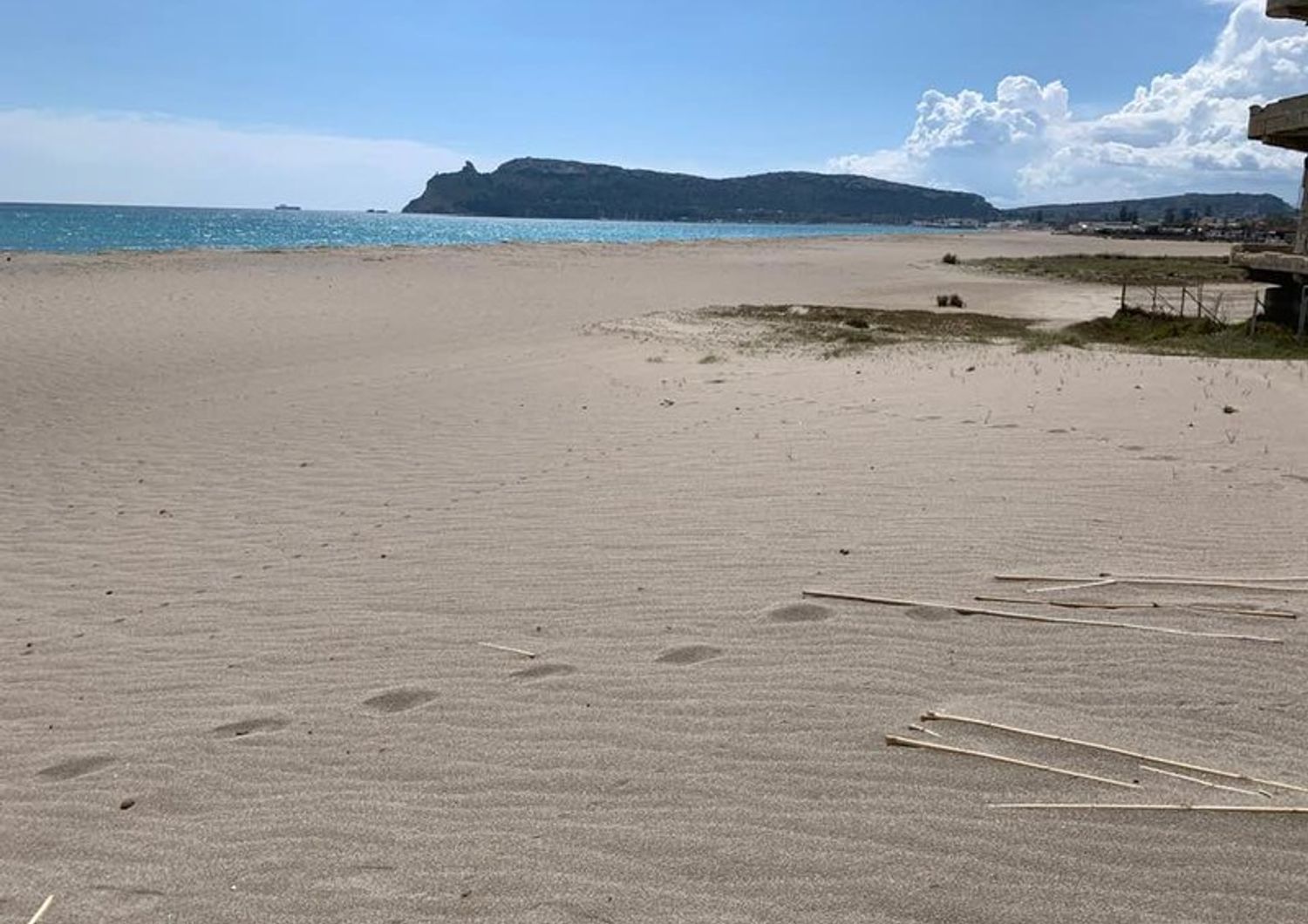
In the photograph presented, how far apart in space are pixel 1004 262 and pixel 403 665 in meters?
52.7

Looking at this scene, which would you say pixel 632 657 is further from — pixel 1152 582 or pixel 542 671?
pixel 1152 582

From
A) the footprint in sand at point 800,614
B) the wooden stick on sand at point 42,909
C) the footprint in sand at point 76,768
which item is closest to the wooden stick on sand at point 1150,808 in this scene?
the footprint in sand at point 800,614

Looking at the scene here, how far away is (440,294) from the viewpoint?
26125mm

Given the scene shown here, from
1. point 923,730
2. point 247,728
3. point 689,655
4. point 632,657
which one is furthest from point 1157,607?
point 247,728

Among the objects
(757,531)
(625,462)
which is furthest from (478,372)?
(757,531)

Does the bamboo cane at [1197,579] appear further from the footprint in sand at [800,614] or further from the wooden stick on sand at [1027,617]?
the footprint in sand at [800,614]

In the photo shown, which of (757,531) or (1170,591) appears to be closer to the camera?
(1170,591)

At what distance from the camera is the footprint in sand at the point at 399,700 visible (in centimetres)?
417

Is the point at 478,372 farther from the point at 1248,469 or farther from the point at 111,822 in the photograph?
the point at 111,822

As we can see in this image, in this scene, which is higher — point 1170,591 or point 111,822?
point 1170,591

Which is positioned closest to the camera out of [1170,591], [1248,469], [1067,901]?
[1067,901]

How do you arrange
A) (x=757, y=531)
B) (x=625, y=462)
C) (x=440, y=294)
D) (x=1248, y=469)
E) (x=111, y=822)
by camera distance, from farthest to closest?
(x=440, y=294) < (x=625, y=462) < (x=1248, y=469) < (x=757, y=531) < (x=111, y=822)

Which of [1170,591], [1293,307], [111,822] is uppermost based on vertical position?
[1293,307]

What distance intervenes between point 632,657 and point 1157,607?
7.96 ft
